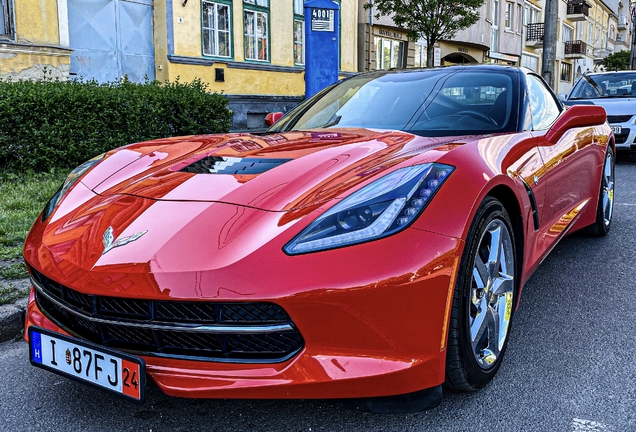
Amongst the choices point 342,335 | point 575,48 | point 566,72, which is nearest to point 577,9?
point 575,48

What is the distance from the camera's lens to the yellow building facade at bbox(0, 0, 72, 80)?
388 inches

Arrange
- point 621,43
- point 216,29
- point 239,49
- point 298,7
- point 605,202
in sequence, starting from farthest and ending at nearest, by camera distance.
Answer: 1. point 621,43
2. point 298,7
3. point 239,49
4. point 216,29
5. point 605,202

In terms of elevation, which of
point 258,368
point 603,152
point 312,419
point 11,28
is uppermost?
point 11,28

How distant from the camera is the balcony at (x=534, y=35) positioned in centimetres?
3319

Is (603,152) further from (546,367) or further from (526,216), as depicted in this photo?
(546,367)

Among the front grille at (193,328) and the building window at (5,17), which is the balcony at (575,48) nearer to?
the building window at (5,17)

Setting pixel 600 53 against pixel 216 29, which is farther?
pixel 600 53

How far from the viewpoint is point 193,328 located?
1.72 metres

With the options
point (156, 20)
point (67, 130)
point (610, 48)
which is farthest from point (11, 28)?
point (610, 48)

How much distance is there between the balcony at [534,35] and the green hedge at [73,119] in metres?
30.5

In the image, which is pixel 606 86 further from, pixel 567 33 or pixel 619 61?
pixel 619 61

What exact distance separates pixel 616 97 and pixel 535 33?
25644 millimetres

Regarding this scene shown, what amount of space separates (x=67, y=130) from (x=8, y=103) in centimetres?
64

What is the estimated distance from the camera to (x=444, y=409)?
6.84ft
